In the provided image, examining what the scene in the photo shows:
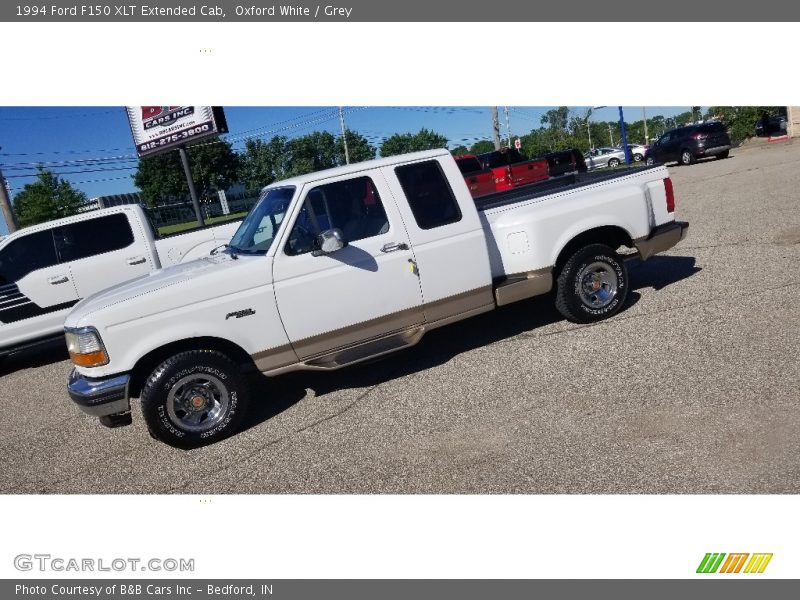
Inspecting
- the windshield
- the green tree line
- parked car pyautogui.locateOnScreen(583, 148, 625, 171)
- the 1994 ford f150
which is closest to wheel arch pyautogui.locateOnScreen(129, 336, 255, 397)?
the 1994 ford f150

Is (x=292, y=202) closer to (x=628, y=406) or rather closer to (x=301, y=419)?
(x=301, y=419)

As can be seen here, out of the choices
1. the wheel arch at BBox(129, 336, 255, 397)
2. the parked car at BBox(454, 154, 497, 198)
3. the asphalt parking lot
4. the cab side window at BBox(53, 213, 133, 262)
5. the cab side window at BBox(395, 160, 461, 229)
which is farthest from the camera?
the parked car at BBox(454, 154, 497, 198)

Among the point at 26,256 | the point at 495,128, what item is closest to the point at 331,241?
the point at 26,256

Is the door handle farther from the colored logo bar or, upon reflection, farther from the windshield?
the colored logo bar

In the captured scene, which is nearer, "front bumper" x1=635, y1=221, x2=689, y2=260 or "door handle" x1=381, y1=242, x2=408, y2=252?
"door handle" x1=381, y1=242, x2=408, y2=252

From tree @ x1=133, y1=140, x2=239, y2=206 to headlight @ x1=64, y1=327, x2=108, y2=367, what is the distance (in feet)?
232

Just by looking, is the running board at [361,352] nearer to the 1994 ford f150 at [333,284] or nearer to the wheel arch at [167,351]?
the 1994 ford f150 at [333,284]

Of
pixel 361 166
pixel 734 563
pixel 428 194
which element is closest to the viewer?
pixel 734 563

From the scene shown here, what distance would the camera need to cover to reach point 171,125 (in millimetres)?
21047

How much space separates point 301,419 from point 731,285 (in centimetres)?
494

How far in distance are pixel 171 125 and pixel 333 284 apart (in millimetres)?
18690

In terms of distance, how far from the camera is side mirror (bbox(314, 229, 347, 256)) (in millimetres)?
4688

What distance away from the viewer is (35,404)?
22.5ft

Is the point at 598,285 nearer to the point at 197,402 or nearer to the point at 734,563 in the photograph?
the point at 734,563
